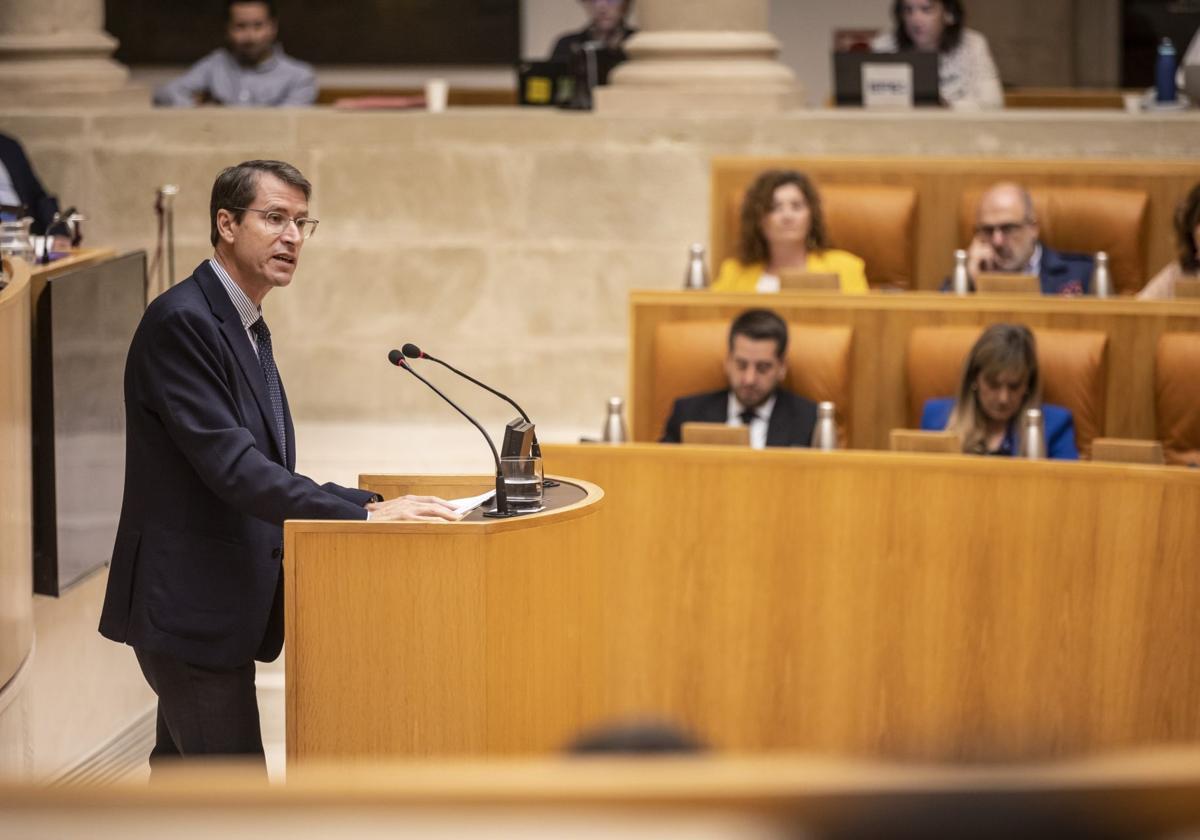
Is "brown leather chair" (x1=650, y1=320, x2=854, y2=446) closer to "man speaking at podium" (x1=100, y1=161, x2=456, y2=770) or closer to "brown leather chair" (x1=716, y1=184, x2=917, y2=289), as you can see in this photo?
"brown leather chair" (x1=716, y1=184, x2=917, y2=289)

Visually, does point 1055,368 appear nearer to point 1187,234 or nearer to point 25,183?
point 1187,234

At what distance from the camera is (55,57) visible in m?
7.03

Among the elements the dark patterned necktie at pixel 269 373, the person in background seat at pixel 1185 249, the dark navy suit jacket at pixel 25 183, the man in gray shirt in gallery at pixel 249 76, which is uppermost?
the man in gray shirt in gallery at pixel 249 76

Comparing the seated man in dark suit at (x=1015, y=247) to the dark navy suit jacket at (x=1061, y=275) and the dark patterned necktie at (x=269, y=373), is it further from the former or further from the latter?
the dark patterned necktie at (x=269, y=373)

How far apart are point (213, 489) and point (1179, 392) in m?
2.95

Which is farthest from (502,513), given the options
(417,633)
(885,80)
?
(885,80)

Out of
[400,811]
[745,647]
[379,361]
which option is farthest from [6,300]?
[379,361]

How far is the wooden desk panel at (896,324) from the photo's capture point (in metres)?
4.93

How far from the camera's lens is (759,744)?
14.0 ft

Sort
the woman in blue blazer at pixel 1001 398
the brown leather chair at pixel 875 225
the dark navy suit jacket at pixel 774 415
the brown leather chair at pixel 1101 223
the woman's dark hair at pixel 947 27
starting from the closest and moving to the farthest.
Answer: the woman in blue blazer at pixel 1001 398, the dark navy suit jacket at pixel 774 415, the brown leather chair at pixel 1101 223, the brown leather chair at pixel 875 225, the woman's dark hair at pixel 947 27

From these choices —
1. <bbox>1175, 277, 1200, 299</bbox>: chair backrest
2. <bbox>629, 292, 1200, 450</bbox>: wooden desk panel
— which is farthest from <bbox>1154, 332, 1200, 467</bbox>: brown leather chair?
<bbox>1175, 277, 1200, 299</bbox>: chair backrest

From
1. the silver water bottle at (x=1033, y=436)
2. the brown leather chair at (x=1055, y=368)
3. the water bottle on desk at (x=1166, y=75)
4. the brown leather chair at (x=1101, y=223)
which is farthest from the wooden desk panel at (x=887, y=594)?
the water bottle on desk at (x=1166, y=75)

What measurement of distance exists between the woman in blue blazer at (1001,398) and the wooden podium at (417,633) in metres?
1.90

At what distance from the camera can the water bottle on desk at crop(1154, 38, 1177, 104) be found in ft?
21.4
